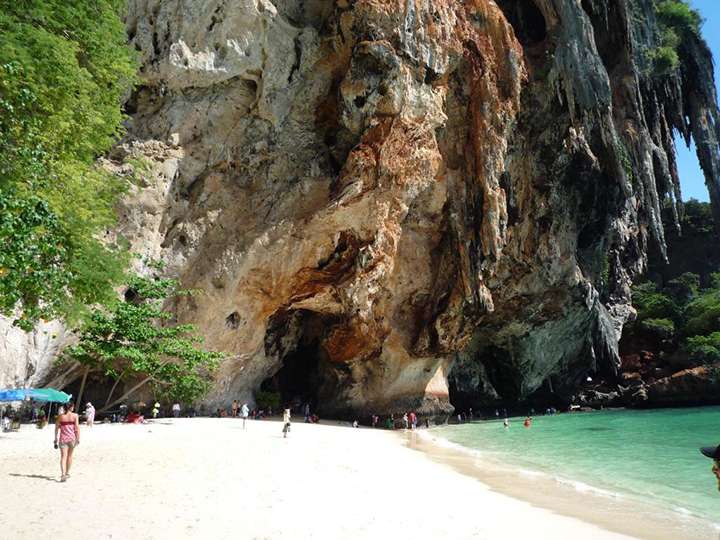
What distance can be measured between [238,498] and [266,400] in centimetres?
1800

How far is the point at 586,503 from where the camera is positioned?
330 inches

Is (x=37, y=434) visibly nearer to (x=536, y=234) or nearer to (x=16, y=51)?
(x=16, y=51)

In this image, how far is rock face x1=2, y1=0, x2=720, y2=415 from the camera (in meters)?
19.3

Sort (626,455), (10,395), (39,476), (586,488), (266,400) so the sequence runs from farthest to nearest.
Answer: (266,400)
(626,455)
(10,395)
(586,488)
(39,476)

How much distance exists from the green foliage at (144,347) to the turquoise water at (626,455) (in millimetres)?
10210

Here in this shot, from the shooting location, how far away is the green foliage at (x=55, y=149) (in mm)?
5883

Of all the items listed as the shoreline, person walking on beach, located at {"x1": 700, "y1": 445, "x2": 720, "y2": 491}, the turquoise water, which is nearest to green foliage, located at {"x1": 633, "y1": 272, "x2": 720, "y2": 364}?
the turquoise water

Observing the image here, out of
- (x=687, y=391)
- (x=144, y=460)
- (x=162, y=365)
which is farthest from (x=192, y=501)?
(x=687, y=391)

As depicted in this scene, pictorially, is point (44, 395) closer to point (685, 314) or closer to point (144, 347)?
point (144, 347)

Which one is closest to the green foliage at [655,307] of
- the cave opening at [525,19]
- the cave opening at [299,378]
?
the cave opening at [525,19]

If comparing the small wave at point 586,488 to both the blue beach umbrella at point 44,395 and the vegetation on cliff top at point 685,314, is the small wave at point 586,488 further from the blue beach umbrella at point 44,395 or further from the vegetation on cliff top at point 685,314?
the vegetation on cliff top at point 685,314

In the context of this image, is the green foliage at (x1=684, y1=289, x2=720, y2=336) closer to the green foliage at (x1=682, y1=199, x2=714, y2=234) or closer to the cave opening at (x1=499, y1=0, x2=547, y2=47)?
the green foliage at (x1=682, y1=199, x2=714, y2=234)

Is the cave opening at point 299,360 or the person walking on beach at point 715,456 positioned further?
the cave opening at point 299,360

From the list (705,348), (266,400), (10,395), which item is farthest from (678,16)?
(10,395)
